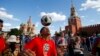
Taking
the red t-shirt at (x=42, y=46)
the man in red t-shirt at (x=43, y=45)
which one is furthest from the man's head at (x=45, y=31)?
the red t-shirt at (x=42, y=46)

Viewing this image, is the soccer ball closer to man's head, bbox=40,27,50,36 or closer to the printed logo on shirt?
man's head, bbox=40,27,50,36

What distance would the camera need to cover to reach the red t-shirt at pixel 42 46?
4504 mm

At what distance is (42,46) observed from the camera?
479 cm

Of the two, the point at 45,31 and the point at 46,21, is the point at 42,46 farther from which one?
the point at 46,21

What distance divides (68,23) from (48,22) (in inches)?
6025

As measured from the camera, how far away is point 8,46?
5508 mm

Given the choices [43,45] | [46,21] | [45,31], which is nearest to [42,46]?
[43,45]

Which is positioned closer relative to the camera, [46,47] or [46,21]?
[46,21]

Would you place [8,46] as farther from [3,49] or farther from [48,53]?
A: [48,53]

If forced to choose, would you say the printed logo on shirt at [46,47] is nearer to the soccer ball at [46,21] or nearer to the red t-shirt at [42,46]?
the red t-shirt at [42,46]

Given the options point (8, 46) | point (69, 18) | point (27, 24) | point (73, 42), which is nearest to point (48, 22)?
point (8, 46)

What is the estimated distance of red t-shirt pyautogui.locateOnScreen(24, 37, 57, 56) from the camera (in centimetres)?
450


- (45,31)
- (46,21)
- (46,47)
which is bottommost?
A: (46,47)

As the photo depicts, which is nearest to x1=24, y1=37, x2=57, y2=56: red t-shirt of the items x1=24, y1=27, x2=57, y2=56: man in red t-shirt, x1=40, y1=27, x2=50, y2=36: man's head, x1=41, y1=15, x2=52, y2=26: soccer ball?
x1=24, y1=27, x2=57, y2=56: man in red t-shirt
